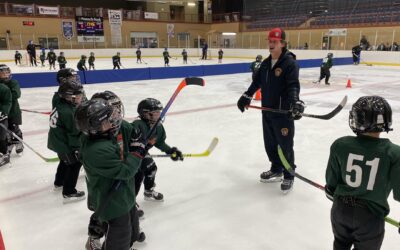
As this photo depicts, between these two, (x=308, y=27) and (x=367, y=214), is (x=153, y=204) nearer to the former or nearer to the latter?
(x=367, y=214)

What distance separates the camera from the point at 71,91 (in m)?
2.40

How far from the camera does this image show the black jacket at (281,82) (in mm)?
2664

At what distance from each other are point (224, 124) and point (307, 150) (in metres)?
1.60

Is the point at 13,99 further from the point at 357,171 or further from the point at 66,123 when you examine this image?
the point at 357,171

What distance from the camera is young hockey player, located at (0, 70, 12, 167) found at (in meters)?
3.26

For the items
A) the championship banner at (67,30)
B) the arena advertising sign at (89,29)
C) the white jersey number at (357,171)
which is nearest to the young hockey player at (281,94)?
the white jersey number at (357,171)

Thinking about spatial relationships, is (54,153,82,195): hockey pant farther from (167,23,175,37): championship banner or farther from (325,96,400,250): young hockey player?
(167,23,175,37): championship banner

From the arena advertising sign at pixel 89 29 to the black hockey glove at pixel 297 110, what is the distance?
2152cm

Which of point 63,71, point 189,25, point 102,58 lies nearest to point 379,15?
point 189,25

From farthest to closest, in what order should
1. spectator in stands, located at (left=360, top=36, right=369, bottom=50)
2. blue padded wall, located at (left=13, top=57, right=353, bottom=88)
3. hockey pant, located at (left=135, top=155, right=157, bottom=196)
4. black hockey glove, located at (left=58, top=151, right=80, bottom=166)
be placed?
spectator in stands, located at (left=360, top=36, right=369, bottom=50) < blue padded wall, located at (left=13, top=57, right=353, bottom=88) < black hockey glove, located at (left=58, top=151, right=80, bottom=166) < hockey pant, located at (left=135, top=155, right=157, bottom=196)

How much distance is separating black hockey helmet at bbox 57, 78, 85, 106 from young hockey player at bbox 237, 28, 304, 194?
5.05ft

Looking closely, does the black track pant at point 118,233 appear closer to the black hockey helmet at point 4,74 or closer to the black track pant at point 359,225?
the black track pant at point 359,225

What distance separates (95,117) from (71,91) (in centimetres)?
113

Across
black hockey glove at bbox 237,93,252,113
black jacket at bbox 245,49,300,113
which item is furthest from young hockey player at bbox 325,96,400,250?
black hockey glove at bbox 237,93,252,113
